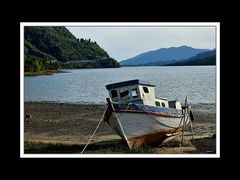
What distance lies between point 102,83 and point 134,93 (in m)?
0.42

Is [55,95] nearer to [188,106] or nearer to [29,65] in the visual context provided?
[29,65]

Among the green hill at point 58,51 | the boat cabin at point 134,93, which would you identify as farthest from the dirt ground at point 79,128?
the green hill at point 58,51

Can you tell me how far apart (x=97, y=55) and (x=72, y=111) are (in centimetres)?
77

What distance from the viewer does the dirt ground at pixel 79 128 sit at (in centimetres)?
654

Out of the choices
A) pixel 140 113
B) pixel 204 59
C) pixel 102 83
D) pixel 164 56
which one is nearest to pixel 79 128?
pixel 102 83

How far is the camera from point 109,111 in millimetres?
6637

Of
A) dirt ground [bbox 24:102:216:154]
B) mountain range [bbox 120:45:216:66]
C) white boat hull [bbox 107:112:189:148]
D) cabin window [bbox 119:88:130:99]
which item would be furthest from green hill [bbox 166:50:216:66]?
cabin window [bbox 119:88:130:99]

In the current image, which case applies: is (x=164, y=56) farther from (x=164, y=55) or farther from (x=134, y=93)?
(x=134, y=93)

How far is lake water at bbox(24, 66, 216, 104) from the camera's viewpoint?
21.7 ft

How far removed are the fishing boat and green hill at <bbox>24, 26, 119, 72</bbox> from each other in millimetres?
377

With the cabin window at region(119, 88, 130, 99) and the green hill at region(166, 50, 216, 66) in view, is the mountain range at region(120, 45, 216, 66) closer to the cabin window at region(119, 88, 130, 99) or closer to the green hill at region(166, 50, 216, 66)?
the green hill at region(166, 50, 216, 66)
